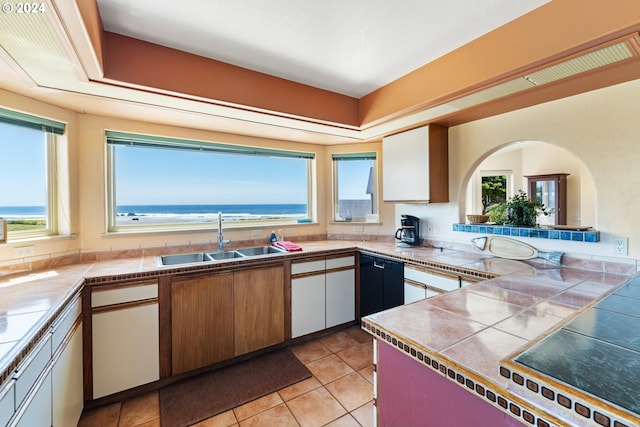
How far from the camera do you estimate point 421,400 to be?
38.8 inches

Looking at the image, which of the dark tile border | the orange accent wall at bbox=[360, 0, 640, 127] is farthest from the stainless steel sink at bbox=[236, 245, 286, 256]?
the dark tile border

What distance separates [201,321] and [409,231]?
2210 mm

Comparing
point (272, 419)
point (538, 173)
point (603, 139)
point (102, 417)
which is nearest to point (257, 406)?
point (272, 419)

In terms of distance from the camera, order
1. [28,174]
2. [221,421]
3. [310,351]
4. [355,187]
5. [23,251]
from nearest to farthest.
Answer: [221,421]
[23,251]
[28,174]
[310,351]
[355,187]

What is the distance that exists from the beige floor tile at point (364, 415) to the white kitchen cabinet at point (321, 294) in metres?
0.97

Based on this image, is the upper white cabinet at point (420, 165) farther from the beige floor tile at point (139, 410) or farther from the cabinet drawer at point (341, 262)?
the beige floor tile at point (139, 410)

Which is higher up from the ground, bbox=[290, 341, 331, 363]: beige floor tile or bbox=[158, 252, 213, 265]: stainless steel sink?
bbox=[158, 252, 213, 265]: stainless steel sink

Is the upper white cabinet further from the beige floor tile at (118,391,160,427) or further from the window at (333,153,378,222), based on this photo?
the beige floor tile at (118,391,160,427)

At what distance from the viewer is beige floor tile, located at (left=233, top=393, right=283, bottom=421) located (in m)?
1.84

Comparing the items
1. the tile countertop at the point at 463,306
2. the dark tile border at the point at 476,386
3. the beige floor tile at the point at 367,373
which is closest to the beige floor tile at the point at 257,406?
the beige floor tile at the point at 367,373

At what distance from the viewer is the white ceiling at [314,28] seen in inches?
59.0

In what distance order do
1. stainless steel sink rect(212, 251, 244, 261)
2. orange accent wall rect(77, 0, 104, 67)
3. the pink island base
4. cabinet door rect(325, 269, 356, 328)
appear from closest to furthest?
the pink island base
orange accent wall rect(77, 0, 104, 67)
stainless steel sink rect(212, 251, 244, 261)
cabinet door rect(325, 269, 356, 328)

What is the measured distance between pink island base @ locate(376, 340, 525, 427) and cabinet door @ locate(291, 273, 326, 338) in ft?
5.28

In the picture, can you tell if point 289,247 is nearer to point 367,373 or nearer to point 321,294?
point 321,294
